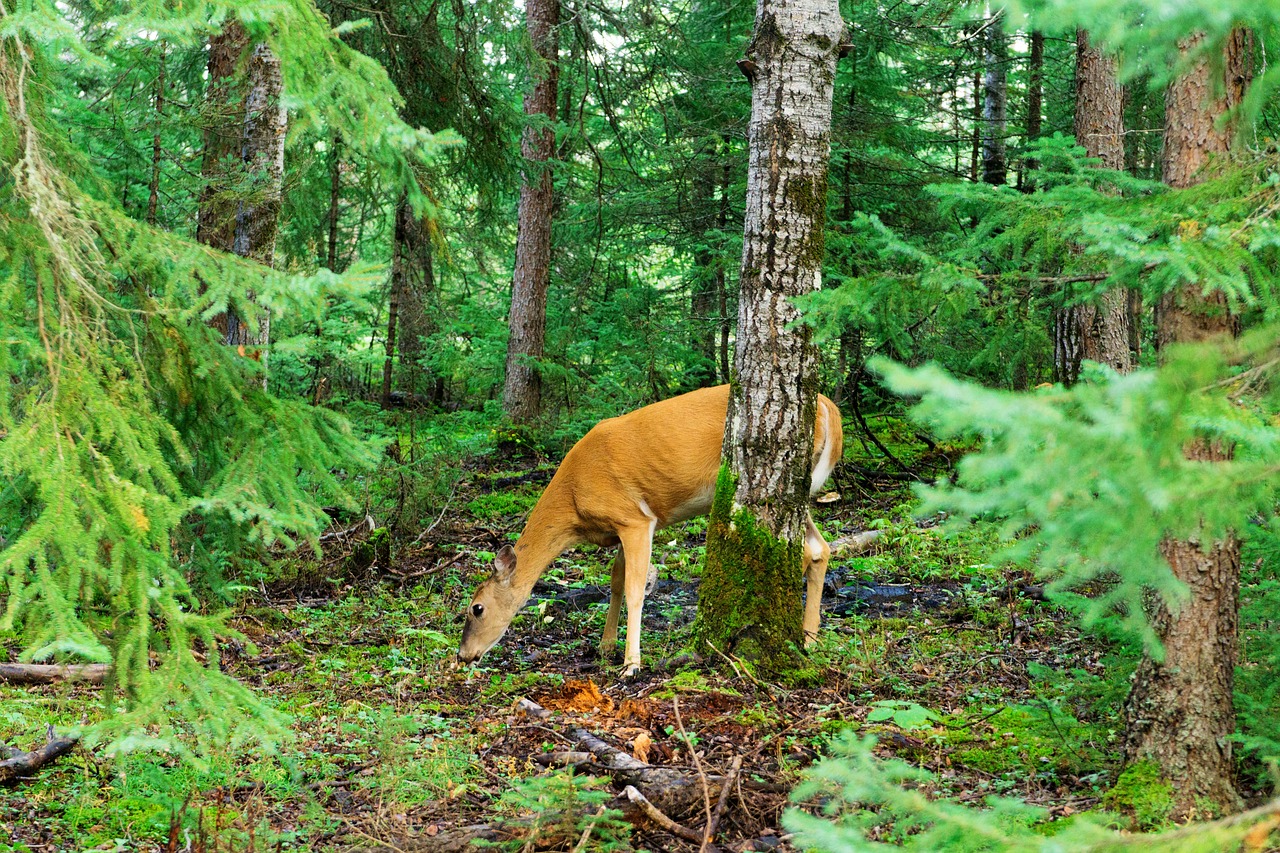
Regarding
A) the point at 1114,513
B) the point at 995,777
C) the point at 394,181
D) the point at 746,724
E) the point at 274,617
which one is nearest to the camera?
the point at 1114,513

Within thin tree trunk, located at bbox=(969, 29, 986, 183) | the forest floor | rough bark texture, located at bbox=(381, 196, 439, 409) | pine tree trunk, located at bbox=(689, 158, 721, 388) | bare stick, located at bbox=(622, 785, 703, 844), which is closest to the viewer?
bare stick, located at bbox=(622, 785, 703, 844)

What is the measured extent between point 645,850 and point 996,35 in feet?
46.1

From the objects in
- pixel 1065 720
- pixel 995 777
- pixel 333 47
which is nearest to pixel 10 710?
pixel 333 47

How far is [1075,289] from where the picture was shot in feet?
→ 13.0

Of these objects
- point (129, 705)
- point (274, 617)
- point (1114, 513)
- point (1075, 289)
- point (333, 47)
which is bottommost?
point (274, 617)

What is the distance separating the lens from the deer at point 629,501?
23.6ft

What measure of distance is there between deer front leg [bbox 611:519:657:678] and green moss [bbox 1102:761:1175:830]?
10.5ft

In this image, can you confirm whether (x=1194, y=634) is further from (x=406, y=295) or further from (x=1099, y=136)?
(x=406, y=295)

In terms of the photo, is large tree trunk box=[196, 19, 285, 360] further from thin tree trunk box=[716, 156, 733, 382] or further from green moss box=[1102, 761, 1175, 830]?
green moss box=[1102, 761, 1175, 830]

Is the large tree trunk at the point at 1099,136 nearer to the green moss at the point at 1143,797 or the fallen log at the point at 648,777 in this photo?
the green moss at the point at 1143,797

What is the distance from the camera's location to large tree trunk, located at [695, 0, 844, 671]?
571 cm

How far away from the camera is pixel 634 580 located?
7.00 m

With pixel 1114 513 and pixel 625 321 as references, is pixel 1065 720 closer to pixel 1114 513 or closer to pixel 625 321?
pixel 1114 513

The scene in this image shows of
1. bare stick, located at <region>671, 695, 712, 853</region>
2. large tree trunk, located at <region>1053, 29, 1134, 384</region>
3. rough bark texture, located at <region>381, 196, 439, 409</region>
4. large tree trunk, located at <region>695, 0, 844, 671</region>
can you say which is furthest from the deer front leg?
rough bark texture, located at <region>381, 196, 439, 409</region>
